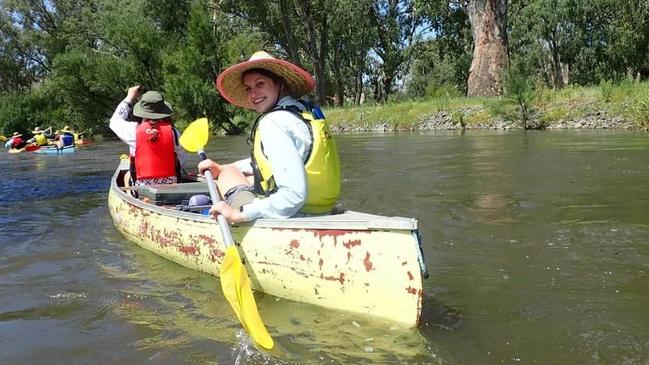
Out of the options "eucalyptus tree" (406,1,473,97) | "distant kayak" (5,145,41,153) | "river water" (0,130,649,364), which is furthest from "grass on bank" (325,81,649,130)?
"distant kayak" (5,145,41,153)

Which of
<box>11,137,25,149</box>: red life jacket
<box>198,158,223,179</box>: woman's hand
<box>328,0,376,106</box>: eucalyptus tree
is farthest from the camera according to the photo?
<box>328,0,376,106</box>: eucalyptus tree

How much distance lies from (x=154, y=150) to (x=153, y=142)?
101 millimetres

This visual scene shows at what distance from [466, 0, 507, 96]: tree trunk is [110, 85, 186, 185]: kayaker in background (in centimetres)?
1621

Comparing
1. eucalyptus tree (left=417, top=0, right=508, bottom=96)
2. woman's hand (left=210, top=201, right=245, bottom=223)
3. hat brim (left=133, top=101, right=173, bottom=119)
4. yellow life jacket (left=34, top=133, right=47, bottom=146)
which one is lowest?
woman's hand (left=210, top=201, right=245, bottom=223)

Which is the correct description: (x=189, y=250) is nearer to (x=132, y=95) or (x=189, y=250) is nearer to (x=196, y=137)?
(x=196, y=137)

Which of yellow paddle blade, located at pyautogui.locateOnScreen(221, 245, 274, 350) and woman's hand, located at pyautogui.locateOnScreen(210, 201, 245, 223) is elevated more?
woman's hand, located at pyautogui.locateOnScreen(210, 201, 245, 223)

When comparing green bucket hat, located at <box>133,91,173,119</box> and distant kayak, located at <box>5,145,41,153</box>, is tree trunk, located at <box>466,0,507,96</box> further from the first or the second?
green bucket hat, located at <box>133,91,173,119</box>

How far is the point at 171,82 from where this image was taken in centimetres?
2708

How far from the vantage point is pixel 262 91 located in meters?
3.34

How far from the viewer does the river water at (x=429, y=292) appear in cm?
268

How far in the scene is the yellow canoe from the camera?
269 cm

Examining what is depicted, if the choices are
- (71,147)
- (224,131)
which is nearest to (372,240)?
(71,147)

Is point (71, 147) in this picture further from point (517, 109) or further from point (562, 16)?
point (562, 16)

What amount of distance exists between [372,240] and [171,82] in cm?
2577
